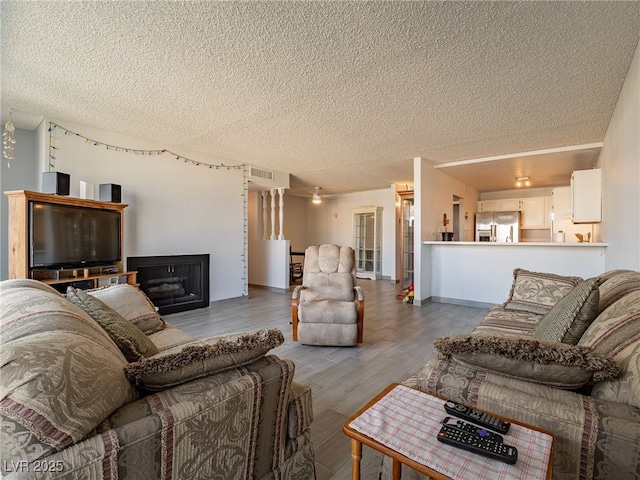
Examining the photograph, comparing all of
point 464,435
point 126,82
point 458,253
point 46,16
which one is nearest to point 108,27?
point 46,16

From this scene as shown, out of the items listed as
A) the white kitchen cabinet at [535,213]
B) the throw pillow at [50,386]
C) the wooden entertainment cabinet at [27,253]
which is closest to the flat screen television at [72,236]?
the wooden entertainment cabinet at [27,253]

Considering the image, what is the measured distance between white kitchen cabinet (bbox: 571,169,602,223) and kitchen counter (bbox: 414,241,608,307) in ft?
1.27

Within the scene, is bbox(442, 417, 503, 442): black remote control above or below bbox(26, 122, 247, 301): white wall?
below

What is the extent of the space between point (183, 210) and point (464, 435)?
478 centimetres

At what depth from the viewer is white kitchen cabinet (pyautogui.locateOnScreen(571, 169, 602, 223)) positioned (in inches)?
157

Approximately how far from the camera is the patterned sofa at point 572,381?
2.87 ft

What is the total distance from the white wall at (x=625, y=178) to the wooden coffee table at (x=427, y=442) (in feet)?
7.23

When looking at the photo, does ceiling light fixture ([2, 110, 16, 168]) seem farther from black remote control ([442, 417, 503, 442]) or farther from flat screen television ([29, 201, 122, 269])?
black remote control ([442, 417, 503, 442])

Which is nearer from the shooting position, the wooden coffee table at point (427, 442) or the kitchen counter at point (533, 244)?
the wooden coffee table at point (427, 442)

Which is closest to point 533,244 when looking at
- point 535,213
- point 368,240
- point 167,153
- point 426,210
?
point 426,210

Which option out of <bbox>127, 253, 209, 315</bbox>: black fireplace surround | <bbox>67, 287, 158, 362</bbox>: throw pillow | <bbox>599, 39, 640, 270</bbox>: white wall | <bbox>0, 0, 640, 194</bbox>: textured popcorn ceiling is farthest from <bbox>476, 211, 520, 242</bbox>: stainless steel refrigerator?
<bbox>67, 287, 158, 362</bbox>: throw pillow

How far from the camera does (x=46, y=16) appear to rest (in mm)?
1935

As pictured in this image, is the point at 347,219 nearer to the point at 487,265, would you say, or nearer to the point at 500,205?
the point at 500,205

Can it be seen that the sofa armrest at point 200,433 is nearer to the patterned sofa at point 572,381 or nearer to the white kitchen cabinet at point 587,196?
the patterned sofa at point 572,381
